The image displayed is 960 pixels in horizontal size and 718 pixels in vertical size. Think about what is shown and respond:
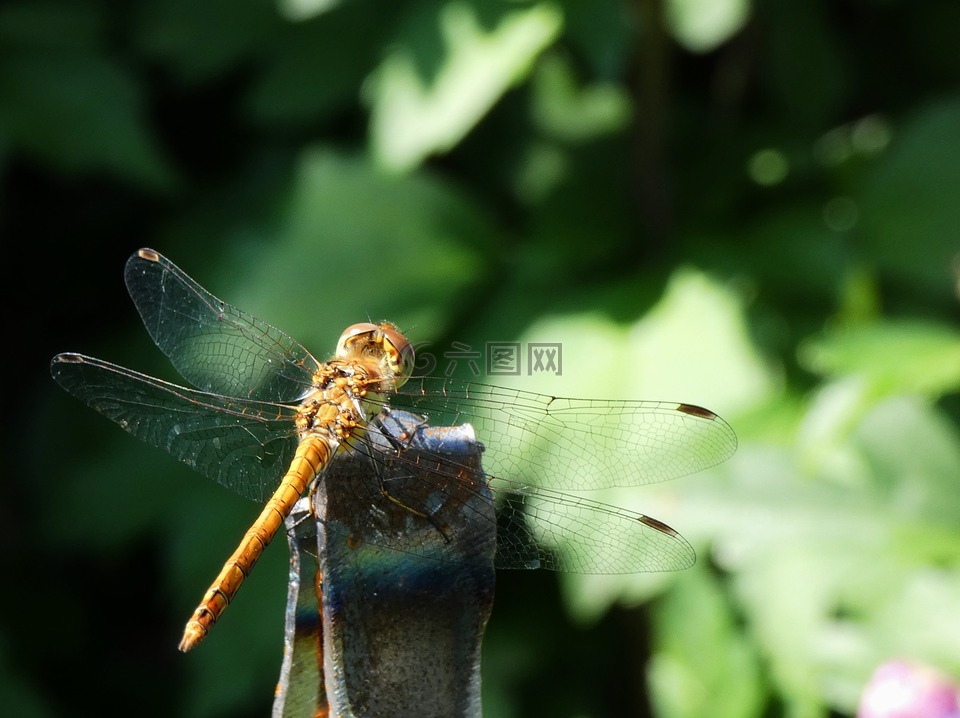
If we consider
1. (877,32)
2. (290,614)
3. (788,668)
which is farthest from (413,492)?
Answer: (877,32)

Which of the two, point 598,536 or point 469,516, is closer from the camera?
point 469,516

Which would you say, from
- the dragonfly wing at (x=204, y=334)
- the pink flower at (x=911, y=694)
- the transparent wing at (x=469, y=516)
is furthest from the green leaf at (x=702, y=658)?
the dragonfly wing at (x=204, y=334)

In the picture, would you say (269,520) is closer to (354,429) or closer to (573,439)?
(354,429)

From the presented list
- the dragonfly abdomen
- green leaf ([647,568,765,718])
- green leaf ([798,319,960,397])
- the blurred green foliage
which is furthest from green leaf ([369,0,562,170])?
the dragonfly abdomen

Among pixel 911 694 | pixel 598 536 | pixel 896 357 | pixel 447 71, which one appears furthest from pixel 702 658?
pixel 447 71

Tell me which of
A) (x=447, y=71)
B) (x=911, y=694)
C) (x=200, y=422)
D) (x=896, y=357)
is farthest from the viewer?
(x=447, y=71)

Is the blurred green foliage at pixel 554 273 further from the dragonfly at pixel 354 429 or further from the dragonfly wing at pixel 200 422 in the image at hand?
the dragonfly wing at pixel 200 422

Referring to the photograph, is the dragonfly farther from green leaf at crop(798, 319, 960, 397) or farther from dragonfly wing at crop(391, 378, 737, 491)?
green leaf at crop(798, 319, 960, 397)
